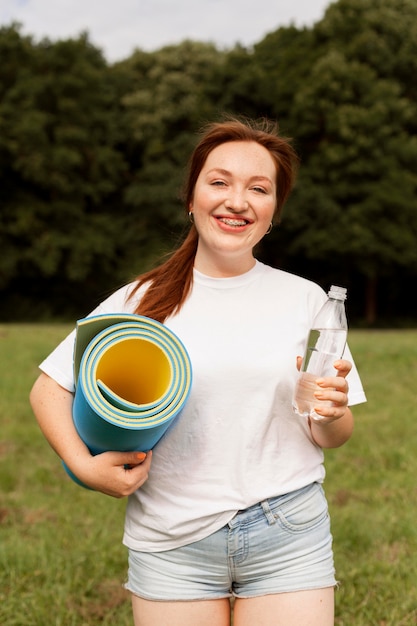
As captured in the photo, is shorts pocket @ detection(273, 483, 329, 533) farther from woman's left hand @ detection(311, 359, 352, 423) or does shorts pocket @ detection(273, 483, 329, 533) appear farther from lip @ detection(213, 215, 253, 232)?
lip @ detection(213, 215, 253, 232)

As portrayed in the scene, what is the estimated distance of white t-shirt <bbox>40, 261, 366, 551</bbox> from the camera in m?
2.03

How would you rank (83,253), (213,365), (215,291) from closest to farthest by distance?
1. (213,365)
2. (215,291)
3. (83,253)

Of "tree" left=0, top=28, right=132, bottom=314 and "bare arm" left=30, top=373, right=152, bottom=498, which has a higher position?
"bare arm" left=30, top=373, right=152, bottom=498

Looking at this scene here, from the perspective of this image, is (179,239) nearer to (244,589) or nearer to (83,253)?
(244,589)

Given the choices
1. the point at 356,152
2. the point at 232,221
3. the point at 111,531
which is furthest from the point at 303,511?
the point at 356,152

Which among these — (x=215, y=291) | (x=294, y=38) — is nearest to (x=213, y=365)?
(x=215, y=291)

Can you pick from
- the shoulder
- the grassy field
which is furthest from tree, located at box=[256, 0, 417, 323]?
the shoulder

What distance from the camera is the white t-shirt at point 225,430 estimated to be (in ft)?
6.64

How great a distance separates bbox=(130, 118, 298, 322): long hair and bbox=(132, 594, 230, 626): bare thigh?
2.58 ft

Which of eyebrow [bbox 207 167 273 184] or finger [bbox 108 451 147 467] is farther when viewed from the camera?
eyebrow [bbox 207 167 273 184]

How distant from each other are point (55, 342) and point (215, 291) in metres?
9.25

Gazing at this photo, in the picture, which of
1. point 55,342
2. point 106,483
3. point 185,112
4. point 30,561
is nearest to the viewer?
point 106,483

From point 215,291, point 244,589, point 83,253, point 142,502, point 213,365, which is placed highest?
point 215,291

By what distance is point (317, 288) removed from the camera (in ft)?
7.24
